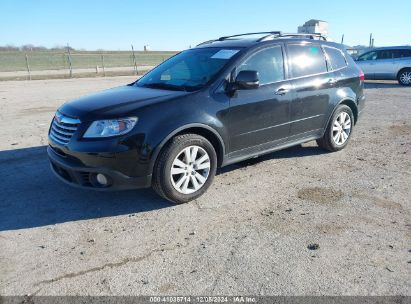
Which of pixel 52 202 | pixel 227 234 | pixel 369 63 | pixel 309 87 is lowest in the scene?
pixel 227 234

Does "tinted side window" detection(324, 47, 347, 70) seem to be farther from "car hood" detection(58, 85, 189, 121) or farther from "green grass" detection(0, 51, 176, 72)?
"green grass" detection(0, 51, 176, 72)

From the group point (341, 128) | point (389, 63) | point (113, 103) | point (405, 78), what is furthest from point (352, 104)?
point (389, 63)

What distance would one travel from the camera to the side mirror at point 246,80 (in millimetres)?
4281

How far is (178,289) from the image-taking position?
2.71 m

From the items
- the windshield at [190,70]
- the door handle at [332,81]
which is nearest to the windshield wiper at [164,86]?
the windshield at [190,70]

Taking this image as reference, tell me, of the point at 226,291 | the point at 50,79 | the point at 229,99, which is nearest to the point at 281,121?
the point at 229,99

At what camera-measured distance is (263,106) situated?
4688 mm

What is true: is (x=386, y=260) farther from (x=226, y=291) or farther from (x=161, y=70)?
(x=161, y=70)

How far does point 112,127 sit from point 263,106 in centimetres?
197

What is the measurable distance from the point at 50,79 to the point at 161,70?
20.4 m

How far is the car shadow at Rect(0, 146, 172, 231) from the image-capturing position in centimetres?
387

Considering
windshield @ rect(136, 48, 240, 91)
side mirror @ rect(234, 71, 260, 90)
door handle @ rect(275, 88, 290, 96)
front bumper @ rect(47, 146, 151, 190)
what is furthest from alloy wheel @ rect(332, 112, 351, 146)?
front bumper @ rect(47, 146, 151, 190)

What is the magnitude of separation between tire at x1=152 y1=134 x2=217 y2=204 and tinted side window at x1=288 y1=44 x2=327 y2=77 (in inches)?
75.1

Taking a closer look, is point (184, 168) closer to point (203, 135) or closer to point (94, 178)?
point (203, 135)
